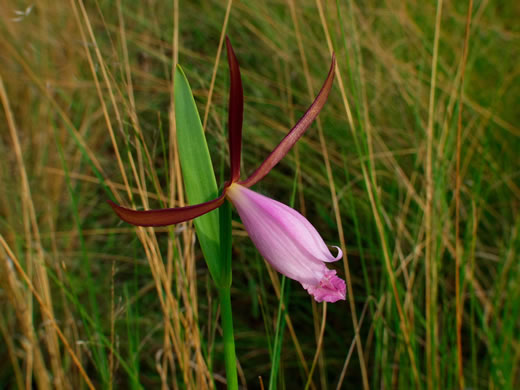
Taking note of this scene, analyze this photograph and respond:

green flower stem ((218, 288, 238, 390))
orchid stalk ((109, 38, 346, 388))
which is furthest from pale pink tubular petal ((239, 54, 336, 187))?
green flower stem ((218, 288, 238, 390))

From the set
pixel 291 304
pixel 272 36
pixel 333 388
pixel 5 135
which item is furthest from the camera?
pixel 5 135

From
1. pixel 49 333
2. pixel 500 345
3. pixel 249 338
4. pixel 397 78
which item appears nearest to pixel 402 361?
pixel 500 345

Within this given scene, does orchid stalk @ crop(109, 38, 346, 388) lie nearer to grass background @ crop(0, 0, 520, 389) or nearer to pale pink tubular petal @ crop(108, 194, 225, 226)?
pale pink tubular petal @ crop(108, 194, 225, 226)

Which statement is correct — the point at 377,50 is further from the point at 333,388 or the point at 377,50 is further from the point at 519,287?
the point at 333,388

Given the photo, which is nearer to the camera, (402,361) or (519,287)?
(402,361)

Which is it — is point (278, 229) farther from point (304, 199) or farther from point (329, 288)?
point (304, 199)

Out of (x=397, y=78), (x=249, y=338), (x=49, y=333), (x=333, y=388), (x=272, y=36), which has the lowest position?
(x=333, y=388)

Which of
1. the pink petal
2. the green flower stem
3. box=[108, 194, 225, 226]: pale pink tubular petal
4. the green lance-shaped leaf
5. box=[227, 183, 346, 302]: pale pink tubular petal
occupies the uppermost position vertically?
the green lance-shaped leaf
